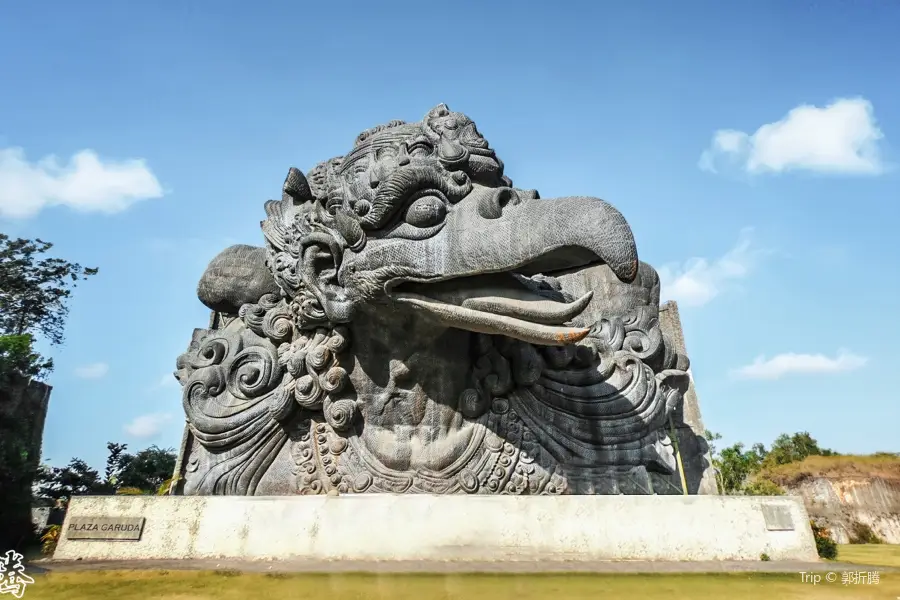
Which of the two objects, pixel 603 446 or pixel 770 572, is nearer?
pixel 770 572

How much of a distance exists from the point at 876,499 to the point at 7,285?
30255 millimetres

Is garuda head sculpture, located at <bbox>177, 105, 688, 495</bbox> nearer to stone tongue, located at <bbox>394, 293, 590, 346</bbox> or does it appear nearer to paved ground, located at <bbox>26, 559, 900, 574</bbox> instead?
stone tongue, located at <bbox>394, 293, 590, 346</bbox>

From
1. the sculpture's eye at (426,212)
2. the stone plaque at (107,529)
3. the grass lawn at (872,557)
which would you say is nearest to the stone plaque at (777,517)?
the grass lawn at (872,557)

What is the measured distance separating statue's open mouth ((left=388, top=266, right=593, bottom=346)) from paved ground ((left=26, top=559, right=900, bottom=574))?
126cm

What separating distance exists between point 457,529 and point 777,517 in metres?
1.96

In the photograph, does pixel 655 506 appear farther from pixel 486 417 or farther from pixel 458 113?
pixel 458 113

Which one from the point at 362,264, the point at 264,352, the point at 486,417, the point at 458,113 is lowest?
the point at 486,417

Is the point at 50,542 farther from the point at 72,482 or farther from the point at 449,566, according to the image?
the point at 72,482

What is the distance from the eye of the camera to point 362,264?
11.4ft

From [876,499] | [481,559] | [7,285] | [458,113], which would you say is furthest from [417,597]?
[7,285]

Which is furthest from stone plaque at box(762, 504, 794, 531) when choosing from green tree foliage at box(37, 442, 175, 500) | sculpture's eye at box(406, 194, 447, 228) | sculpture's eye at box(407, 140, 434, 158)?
green tree foliage at box(37, 442, 175, 500)

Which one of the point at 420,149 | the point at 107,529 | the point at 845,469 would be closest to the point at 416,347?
the point at 420,149

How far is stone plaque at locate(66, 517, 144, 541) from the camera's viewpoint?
3213 mm

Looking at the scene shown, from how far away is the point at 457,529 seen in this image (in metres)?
3.15
